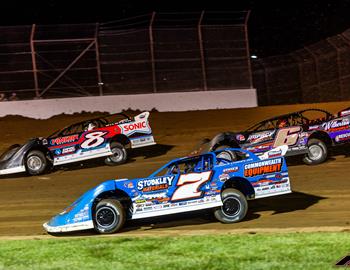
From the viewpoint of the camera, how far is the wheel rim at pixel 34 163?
53.3 feet

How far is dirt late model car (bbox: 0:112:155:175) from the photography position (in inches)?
640

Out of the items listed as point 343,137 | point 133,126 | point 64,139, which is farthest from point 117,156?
point 343,137

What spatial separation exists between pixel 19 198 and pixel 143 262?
6830 millimetres

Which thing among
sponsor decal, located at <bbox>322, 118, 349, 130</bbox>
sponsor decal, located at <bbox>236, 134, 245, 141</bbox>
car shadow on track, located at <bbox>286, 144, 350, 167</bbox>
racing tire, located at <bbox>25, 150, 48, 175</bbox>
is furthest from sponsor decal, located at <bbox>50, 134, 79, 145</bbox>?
sponsor decal, located at <bbox>322, 118, 349, 130</bbox>

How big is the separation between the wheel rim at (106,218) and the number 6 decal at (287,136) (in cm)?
606

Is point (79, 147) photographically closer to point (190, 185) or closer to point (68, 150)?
point (68, 150)

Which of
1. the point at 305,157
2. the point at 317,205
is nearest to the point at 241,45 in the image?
the point at 305,157

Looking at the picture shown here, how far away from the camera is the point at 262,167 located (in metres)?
9.84

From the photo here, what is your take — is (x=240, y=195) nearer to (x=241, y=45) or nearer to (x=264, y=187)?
(x=264, y=187)

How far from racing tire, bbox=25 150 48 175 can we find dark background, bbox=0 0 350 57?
22262 mm

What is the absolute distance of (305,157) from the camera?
48.8 ft

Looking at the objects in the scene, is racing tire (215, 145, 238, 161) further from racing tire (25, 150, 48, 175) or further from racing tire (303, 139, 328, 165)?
racing tire (25, 150, 48, 175)

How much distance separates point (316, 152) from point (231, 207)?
5.65m

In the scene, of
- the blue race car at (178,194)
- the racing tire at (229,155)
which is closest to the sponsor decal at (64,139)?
the racing tire at (229,155)
